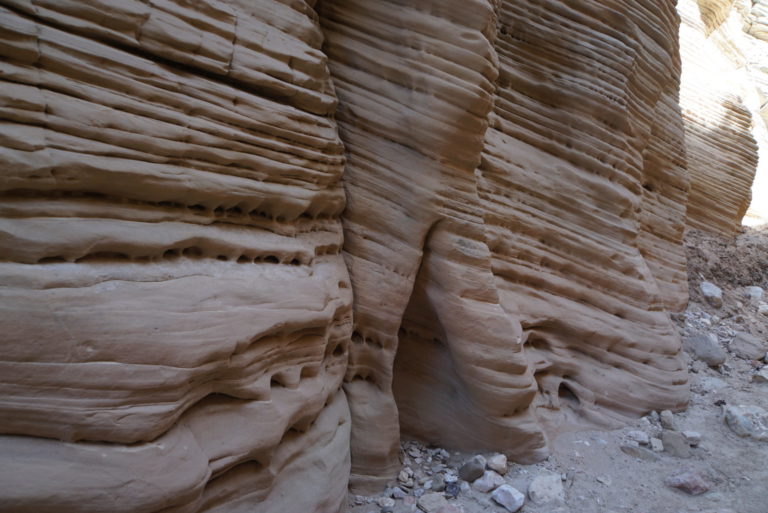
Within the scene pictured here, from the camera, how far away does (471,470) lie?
14.4ft

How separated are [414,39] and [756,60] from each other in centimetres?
1868

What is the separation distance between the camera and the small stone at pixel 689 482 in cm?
436

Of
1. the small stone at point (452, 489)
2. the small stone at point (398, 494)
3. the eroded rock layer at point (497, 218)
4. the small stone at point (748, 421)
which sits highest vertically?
the eroded rock layer at point (497, 218)

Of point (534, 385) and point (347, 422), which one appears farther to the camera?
point (534, 385)

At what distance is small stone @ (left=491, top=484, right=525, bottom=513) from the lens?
4019 mm

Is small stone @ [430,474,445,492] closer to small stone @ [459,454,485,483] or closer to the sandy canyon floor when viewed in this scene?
the sandy canyon floor

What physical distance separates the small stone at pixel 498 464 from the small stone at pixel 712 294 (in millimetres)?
5909

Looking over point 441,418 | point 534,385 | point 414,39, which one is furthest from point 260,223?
point 534,385

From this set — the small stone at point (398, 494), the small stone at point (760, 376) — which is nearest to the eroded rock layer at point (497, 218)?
the small stone at point (398, 494)

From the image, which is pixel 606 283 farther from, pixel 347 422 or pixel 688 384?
pixel 347 422

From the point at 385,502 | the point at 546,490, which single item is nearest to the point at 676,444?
the point at 546,490

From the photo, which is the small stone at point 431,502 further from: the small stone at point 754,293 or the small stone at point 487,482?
the small stone at point 754,293

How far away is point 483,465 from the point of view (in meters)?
4.44

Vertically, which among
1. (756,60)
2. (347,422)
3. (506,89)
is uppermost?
(756,60)
